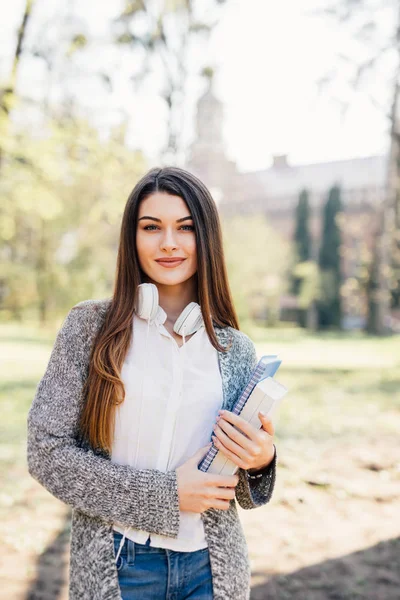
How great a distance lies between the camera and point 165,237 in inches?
61.5

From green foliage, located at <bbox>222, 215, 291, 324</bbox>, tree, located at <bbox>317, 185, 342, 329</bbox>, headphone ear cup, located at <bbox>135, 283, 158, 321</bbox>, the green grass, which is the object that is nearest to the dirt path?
the green grass

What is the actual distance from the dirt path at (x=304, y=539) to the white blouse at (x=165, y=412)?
2.11 meters

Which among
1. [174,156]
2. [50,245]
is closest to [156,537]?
[174,156]

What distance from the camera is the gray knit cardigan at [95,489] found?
1350mm

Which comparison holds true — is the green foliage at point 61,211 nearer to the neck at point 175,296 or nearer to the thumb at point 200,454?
the neck at point 175,296

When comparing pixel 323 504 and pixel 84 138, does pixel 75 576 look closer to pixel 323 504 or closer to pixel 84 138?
pixel 323 504

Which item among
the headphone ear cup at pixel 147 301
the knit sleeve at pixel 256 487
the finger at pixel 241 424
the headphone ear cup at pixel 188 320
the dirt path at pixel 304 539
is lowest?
the dirt path at pixel 304 539

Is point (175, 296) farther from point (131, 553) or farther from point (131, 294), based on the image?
point (131, 553)

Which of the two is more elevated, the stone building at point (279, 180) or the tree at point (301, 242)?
the stone building at point (279, 180)

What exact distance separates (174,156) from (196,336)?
8936 millimetres

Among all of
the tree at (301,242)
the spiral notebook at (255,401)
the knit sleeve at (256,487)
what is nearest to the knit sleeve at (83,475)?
the spiral notebook at (255,401)

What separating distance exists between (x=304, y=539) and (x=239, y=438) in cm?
297

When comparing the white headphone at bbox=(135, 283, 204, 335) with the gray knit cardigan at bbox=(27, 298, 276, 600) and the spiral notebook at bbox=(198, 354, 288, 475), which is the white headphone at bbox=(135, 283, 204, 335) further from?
the spiral notebook at bbox=(198, 354, 288, 475)

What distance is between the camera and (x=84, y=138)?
805 centimetres
